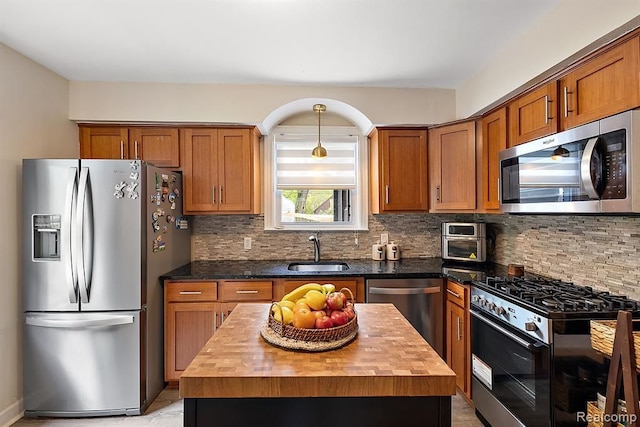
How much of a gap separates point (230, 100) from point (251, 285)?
1.57 meters

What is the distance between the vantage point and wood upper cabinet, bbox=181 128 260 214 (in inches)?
125

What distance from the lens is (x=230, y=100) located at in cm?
311

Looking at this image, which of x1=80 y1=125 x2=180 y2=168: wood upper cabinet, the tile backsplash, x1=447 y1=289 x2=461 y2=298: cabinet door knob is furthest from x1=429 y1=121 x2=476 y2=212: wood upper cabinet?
x1=80 y1=125 x2=180 y2=168: wood upper cabinet

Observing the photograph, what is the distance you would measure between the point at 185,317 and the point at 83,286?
29.1 inches

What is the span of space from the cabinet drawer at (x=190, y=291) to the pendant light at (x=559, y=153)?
7.93 feet

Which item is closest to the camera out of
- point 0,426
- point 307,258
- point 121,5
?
point 121,5

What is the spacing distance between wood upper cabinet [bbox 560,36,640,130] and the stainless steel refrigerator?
2654mm

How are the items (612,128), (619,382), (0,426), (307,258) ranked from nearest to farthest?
1. (619,382)
2. (612,128)
3. (0,426)
4. (307,258)

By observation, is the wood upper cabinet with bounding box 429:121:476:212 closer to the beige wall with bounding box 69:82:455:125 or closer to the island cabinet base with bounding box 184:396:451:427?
the beige wall with bounding box 69:82:455:125

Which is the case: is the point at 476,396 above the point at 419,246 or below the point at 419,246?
below

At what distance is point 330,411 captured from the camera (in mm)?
1217

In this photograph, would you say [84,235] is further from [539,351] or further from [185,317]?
[539,351]

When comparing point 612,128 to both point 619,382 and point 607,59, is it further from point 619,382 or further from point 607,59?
point 619,382

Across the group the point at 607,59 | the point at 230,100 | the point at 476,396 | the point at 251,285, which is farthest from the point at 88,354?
the point at 607,59
